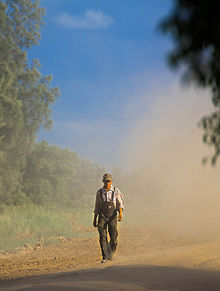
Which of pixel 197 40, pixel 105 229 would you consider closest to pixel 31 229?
pixel 105 229

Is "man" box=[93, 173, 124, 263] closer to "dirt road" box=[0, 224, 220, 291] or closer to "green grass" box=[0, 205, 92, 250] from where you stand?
"dirt road" box=[0, 224, 220, 291]

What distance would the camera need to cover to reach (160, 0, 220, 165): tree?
3.99 meters

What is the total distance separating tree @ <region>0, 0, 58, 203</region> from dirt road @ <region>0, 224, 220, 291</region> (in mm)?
15565

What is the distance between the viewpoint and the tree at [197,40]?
157 inches

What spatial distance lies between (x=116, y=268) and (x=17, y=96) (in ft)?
88.8

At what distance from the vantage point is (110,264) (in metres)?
10.4

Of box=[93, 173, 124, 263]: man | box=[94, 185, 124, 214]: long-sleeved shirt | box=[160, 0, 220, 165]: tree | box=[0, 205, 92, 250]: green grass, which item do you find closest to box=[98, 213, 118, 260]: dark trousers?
box=[93, 173, 124, 263]: man

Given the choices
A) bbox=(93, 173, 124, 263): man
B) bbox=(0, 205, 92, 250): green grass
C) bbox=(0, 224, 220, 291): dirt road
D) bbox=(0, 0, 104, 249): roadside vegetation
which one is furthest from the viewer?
bbox=(0, 0, 104, 249): roadside vegetation

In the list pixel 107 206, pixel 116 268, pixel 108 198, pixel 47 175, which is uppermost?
pixel 47 175

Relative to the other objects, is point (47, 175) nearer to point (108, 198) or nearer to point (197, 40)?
point (108, 198)

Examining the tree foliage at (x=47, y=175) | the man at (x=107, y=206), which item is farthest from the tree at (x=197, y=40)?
the tree foliage at (x=47, y=175)

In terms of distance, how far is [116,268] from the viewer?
9336 mm

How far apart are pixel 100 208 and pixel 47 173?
27.3 meters

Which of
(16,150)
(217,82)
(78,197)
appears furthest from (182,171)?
(217,82)
